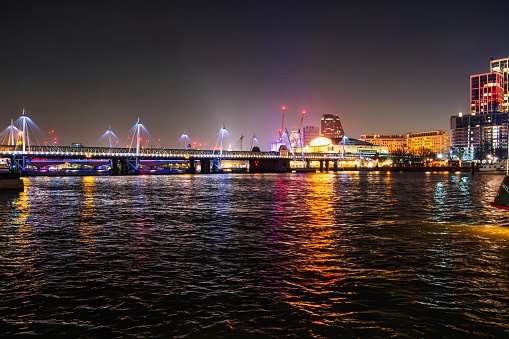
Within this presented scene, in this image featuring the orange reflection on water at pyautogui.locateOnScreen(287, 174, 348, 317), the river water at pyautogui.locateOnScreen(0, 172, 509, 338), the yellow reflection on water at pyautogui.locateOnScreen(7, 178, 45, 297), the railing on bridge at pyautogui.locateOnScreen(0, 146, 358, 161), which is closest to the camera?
the river water at pyautogui.locateOnScreen(0, 172, 509, 338)

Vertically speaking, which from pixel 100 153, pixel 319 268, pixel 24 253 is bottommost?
pixel 319 268

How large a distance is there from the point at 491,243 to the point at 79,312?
619 inches

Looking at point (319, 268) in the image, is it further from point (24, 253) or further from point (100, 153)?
point (100, 153)

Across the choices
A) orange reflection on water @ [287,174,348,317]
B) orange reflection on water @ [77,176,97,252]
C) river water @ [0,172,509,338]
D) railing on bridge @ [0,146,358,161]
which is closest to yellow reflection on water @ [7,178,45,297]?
river water @ [0,172,509,338]

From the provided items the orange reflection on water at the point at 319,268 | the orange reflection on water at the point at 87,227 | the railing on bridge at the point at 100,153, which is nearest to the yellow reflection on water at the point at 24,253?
the orange reflection on water at the point at 87,227

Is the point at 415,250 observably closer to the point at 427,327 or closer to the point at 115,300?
the point at 427,327

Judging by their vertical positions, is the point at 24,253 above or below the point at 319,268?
above

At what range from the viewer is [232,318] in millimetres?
8828

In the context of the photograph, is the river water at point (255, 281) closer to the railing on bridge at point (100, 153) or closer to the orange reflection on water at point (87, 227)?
the orange reflection on water at point (87, 227)

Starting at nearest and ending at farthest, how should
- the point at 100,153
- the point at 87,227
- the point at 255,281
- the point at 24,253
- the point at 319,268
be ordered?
the point at 255,281
the point at 319,268
the point at 24,253
the point at 87,227
the point at 100,153

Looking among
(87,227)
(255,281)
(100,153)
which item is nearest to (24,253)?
(87,227)

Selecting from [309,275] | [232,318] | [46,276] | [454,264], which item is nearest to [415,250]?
[454,264]

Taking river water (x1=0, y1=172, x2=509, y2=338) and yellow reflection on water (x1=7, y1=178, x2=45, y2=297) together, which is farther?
yellow reflection on water (x1=7, y1=178, x2=45, y2=297)

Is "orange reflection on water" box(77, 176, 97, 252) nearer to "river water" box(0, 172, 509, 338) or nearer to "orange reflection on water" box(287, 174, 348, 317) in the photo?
"river water" box(0, 172, 509, 338)
